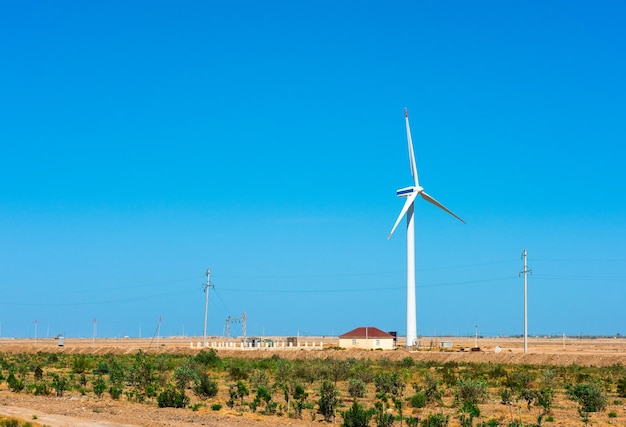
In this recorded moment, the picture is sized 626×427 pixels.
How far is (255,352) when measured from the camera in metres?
90.1

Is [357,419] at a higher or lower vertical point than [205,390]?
higher

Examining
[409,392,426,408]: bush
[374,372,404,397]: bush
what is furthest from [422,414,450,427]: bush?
[374,372,404,397]: bush

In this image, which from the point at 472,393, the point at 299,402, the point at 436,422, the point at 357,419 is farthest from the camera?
the point at 472,393

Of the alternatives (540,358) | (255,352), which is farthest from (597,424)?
(255,352)

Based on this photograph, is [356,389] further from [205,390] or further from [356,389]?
[205,390]

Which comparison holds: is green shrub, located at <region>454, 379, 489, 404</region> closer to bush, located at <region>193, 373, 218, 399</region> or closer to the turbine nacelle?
bush, located at <region>193, 373, 218, 399</region>

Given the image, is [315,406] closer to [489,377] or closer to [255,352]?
[489,377]

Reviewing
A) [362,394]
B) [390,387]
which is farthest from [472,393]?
[362,394]

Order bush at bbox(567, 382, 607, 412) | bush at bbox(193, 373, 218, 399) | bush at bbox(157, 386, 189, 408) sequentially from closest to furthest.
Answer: bush at bbox(567, 382, 607, 412), bush at bbox(157, 386, 189, 408), bush at bbox(193, 373, 218, 399)

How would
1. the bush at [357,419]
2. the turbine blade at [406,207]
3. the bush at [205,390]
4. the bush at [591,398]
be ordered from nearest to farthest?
the bush at [357,419] → the bush at [591,398] → the bush at [205,390] → the turbine blade at [406,207]

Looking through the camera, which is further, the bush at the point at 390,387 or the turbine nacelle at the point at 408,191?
the turbine nacelle at the point at 408,191

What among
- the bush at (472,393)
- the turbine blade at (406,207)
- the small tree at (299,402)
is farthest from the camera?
the turbine blade at (406,207)

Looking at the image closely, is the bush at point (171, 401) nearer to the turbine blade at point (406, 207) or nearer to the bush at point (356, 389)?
the bush at point (356, 389)

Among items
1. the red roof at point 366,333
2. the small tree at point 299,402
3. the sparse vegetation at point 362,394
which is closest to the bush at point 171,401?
the sparse vegetation at point 362,394
